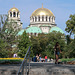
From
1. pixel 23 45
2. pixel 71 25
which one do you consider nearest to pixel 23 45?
pixel 23 45

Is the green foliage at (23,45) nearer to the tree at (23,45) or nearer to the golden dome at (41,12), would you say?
the tree at (23,45)

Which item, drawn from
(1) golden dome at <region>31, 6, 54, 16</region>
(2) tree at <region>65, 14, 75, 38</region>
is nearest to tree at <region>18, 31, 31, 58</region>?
(2) tree at <region>65, 14, 75, 38</region>

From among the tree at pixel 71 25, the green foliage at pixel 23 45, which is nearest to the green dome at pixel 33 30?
the green foliage at pixel 23 45

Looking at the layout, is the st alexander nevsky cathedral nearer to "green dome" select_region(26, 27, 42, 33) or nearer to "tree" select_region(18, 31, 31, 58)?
"green dome" select_region(26, 27, 42, 33)

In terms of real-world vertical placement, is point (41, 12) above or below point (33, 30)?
above

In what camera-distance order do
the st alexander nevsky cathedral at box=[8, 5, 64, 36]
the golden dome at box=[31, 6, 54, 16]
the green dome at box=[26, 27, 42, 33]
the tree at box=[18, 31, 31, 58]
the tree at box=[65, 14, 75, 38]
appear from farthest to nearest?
the golden dome at box=[31, 6, 54, 16]
the st alexander nevsky cathedral at box=[8, 5, 64, 36]
the green dome at box=[26, 27, 42, 33]
the tree at box=[18, 31, 31, 58]
the tree at box=[65, 14, 75, 38]

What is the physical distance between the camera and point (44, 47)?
74375 mm

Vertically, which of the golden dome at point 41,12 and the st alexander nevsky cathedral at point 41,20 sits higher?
the golden dome at point 41,12

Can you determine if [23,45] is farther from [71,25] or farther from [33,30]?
[33,30]

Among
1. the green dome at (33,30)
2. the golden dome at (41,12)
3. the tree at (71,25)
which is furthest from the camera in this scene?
the golden dome at (41,12)

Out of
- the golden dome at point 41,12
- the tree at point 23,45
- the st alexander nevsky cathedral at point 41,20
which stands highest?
the golden dome at point 41,12

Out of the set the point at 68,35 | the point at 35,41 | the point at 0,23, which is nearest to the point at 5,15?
the point at 0,23

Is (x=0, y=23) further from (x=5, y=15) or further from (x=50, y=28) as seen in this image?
(x=50, y=28)

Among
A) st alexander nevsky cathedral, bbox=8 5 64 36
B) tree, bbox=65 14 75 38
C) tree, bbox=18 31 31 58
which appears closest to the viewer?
tree, bbox=65 14 75 38
